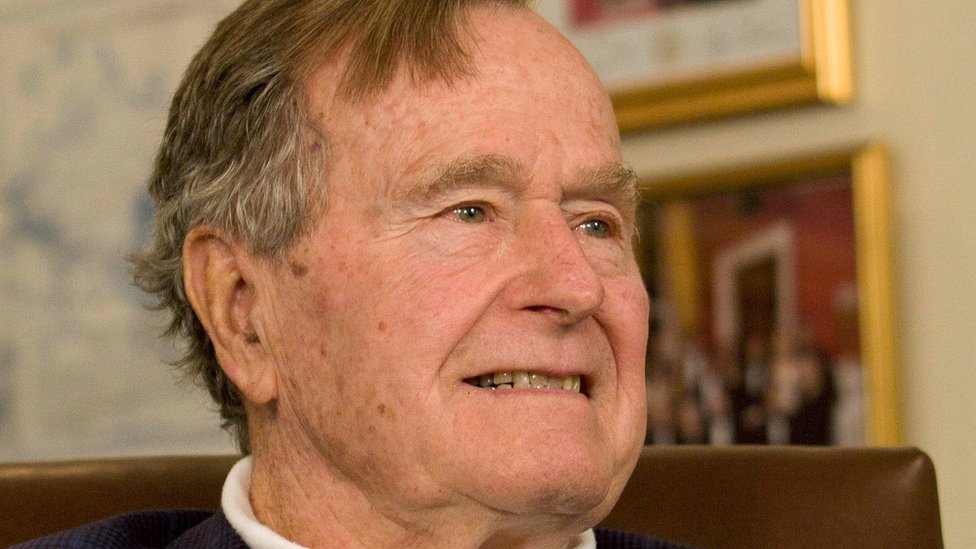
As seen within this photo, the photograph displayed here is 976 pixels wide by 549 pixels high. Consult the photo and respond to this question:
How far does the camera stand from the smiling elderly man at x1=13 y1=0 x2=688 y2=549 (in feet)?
4.79

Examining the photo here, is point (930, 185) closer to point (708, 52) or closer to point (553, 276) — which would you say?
point (708, 52)

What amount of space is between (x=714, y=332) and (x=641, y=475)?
671 millimetres

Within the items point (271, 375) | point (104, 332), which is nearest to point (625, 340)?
point (271, 375)

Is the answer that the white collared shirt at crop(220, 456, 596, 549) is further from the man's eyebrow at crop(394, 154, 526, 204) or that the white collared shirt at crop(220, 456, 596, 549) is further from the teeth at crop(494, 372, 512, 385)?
the man's eyebrow at crop(394, 154, 526, 204)

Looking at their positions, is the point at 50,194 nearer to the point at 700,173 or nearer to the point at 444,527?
the point at 700,173

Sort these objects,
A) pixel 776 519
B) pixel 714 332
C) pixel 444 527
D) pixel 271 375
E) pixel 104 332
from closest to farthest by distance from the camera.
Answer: pixel 444 527 → pixel 271 375 → pixel 776 519 → pixel 714 332 → pixel 104 332

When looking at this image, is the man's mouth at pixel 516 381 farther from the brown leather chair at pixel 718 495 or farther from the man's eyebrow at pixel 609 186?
the brown leather chair at pixel 718 495

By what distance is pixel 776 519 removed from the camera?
5.81 feet

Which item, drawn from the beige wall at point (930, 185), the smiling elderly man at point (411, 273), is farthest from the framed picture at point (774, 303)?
the smiling elderly man at point (411, 273)

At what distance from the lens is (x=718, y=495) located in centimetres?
180

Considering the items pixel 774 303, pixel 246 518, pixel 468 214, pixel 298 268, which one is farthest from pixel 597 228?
pixel 774 303

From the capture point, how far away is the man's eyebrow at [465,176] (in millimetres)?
1518

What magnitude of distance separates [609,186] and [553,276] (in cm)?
20

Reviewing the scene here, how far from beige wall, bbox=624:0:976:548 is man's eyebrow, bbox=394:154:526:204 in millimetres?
1017
